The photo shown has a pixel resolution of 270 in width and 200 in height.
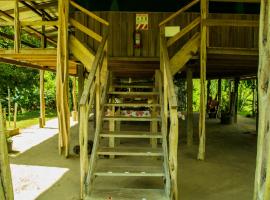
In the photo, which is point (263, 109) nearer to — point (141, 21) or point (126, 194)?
point (126, 194)

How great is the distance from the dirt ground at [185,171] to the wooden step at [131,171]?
621mm

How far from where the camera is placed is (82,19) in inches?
351

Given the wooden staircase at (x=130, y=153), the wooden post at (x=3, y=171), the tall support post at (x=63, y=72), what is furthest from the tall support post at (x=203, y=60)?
the wooden post at (x=3, y=171)

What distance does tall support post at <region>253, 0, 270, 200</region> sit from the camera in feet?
13.4

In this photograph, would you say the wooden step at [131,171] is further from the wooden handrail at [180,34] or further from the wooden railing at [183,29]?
the wooden railing at [183,29]

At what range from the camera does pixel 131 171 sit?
5.37 m

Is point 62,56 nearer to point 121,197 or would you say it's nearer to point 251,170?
point 121,197

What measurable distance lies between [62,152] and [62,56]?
2.43m

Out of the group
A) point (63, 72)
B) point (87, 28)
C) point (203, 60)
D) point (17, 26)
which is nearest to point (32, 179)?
point (63, 72)

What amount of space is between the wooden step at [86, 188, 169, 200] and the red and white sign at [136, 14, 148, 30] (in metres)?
5.01

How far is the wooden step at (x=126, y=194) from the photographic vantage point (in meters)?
4.78

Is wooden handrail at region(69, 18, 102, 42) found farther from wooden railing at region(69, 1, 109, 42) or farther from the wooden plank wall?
the wooden plank wall

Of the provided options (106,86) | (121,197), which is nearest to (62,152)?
(106,86)

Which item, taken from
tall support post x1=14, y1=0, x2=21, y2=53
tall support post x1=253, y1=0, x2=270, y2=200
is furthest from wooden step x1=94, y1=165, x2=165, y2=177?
tall support post x1=14, y1=0, x2=21, y2=53
